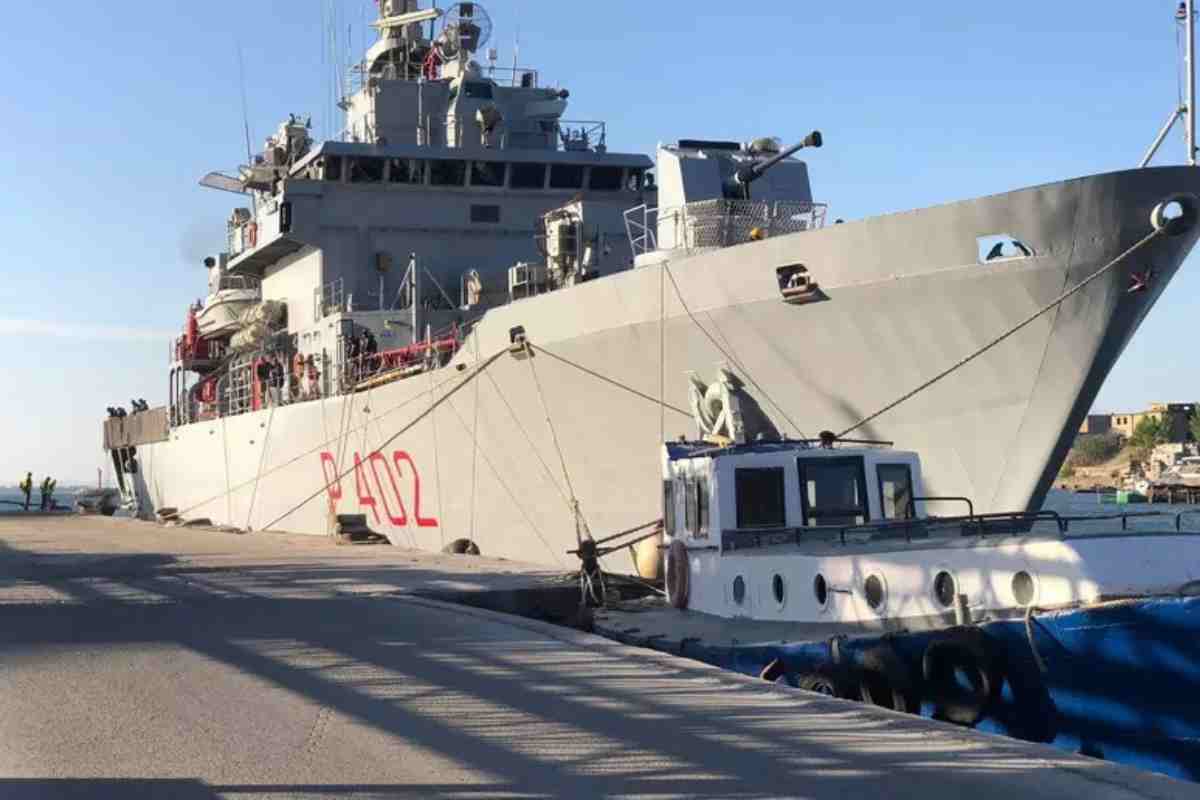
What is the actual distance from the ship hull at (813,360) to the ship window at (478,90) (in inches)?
333

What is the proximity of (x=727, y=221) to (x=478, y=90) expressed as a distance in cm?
1290

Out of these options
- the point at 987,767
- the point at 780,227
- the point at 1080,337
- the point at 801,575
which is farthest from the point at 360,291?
the point at 987,767

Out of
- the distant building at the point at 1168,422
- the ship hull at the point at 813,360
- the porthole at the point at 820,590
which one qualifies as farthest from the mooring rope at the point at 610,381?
the distant building at the point at 1168,422

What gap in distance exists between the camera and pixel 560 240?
845 inches

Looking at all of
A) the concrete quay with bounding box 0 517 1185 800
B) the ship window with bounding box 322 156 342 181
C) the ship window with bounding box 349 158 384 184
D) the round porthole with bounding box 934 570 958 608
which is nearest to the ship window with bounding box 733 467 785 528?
the concrete quay with bounding box 0 517 1185 800

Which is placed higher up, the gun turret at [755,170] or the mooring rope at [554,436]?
the gun turret at [755,170]

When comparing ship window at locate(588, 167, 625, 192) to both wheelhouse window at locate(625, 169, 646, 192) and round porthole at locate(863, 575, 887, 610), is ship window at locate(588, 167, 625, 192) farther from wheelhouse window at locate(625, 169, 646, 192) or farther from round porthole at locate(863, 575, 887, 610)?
round porthole at locate(863, 575, 887, 610)

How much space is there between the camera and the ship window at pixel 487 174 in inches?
1094

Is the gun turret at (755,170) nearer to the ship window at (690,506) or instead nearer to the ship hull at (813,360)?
the ship hull at (813,360)

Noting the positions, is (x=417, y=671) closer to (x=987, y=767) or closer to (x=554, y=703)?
(x=554, y=703)

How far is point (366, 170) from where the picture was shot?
27.7 meters

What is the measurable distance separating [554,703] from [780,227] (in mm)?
11621

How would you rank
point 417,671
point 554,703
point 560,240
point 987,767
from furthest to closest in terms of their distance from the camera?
point 560,240 → point 417,671 → point 554,703 → point 987,767

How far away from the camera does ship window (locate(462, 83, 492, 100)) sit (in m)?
29.6
